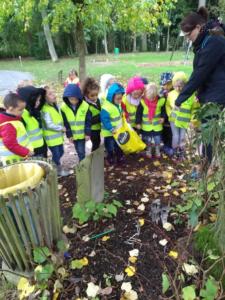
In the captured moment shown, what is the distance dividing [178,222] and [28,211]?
141cm

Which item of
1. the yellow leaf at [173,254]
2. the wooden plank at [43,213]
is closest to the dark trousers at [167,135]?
the yellow leaf at [173,254]

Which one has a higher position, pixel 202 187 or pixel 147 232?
pixel 202 187

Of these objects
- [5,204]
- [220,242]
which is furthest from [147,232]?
[5,204]

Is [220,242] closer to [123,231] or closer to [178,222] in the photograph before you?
[178,222]

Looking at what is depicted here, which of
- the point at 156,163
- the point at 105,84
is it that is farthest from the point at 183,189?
the point at 105,84

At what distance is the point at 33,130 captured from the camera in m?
3.90

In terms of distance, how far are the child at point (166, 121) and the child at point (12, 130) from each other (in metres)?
2.07

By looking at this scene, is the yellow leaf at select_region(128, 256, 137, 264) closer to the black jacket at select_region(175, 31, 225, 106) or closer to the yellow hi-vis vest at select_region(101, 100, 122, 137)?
the black jacket at select_region(175, 31, 225, 106)

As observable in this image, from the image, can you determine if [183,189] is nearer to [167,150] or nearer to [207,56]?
[167,150]

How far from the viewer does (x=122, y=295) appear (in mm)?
2232

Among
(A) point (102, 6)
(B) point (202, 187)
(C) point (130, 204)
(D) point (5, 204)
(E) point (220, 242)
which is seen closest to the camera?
(D) point (5, 204)

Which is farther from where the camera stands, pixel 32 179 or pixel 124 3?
pixel 124 3

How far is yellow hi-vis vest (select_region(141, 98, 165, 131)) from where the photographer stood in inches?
174

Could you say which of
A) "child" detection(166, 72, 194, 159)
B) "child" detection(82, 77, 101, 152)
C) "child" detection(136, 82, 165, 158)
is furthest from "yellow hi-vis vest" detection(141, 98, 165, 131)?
"child" detection(82, 77, 101, 152)
